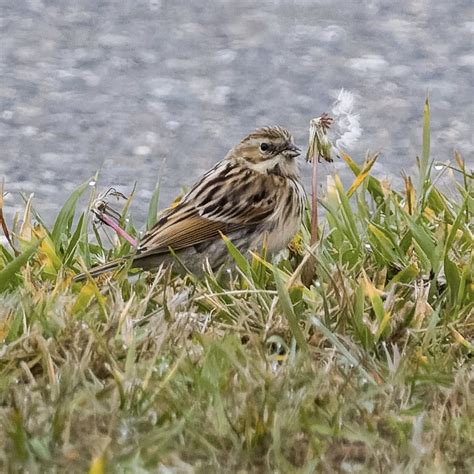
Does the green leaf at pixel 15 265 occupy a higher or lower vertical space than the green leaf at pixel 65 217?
higher

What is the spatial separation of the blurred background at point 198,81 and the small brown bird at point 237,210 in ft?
1.56

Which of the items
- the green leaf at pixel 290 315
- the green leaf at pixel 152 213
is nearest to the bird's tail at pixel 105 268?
the green leaf at pixel 152 213

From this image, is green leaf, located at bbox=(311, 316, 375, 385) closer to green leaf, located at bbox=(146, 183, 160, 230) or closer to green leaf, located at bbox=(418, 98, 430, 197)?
green leaf, located at bbox=(418, 98, 430, 197)

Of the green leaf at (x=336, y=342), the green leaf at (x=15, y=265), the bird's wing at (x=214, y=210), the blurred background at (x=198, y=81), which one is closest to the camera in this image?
the green leaf at (x=336, y=342)

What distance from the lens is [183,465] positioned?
3.73 meters

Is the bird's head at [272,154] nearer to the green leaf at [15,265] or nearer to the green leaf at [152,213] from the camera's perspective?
the green leaf at [152,213]

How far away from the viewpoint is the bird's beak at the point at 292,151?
651 cm

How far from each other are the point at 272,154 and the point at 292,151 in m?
0.09

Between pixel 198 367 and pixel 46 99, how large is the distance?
3.98m

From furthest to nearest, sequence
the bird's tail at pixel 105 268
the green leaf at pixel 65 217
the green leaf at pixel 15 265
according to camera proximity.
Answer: the green leaf at pixel 65 217 → the bird's tail at pixel 105 268 → the green leaf at pixel 15 265

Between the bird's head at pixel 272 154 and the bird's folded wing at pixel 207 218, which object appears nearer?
the bird's folded wing at pixel 207 218

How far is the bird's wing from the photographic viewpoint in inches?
240

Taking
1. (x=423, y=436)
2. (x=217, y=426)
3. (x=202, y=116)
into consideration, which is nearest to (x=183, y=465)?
(x=217, y=426)

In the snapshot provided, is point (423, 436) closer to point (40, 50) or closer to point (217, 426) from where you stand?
point (217, 426)
